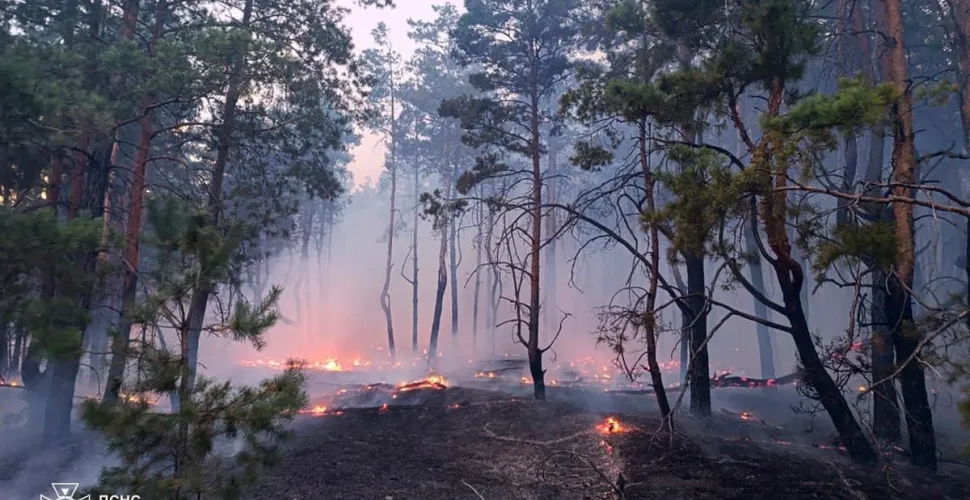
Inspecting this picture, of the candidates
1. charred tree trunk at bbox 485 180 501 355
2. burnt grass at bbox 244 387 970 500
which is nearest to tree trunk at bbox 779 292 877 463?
burnt grass at bbox 244 387 970 500

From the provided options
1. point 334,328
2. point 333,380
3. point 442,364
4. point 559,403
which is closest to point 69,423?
point 559,403

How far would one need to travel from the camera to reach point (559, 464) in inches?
374

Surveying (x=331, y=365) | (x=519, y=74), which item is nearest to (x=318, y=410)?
(x=519, y=74)

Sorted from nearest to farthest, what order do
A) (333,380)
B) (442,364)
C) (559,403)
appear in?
(559,403) → (333,380) → (442,364)

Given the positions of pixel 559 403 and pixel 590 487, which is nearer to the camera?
pixel 590 487

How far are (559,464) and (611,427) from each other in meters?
2.06

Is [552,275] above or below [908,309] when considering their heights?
above

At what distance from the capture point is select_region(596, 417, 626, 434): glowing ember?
10.9 meters

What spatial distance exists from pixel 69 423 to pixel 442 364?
18581 mm

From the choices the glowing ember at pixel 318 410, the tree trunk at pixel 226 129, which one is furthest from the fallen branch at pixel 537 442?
the tree trunk at pixel 226 129

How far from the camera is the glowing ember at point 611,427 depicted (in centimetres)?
1095

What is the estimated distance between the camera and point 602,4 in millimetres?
19609

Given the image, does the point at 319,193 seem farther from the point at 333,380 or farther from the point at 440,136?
the point at 440,136

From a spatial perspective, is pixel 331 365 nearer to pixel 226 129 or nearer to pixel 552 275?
pixel 552 275
